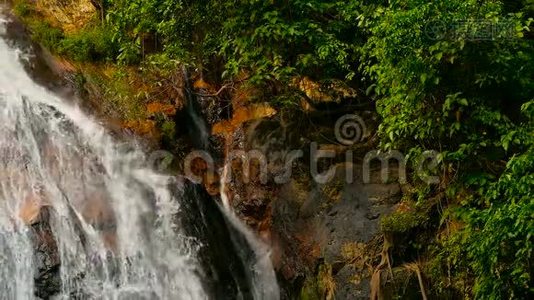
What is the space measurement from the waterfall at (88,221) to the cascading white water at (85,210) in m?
0.01

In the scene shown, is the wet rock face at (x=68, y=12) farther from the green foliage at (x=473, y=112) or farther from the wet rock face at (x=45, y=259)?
the green foliage at (x=473, y=112)

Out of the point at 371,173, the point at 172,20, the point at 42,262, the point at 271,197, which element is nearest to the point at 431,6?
A: the point at 371,173

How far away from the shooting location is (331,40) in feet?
25.4

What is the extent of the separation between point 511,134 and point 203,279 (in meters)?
4.52

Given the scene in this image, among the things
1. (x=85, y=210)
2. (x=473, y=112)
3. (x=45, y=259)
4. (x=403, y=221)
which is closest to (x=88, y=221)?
(x=85, y=210)

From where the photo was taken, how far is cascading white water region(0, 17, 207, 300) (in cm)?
809

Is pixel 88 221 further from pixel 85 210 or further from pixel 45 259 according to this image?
pixel 45 259

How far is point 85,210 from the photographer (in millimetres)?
8844

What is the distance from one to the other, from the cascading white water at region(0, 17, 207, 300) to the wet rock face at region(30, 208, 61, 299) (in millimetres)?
61

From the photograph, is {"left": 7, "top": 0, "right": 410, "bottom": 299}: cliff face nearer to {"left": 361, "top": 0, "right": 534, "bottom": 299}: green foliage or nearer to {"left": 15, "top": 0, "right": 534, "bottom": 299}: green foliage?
{"left": 15, "top": 0, "right": 534, "bottom": 299}: green foliage

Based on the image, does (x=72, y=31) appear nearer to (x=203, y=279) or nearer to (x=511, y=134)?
(x=203, y=279)

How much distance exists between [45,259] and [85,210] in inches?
41.1

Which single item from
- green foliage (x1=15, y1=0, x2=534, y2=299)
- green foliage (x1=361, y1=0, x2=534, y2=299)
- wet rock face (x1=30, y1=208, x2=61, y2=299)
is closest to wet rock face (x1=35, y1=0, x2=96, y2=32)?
green foliage (x1=15, y1=0, x2=534, y2=299)

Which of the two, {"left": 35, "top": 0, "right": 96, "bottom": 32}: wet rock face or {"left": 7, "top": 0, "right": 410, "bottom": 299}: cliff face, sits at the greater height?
{"left": 35, "top": 0, "right": 96, "bottom": 32}: wet rock face
